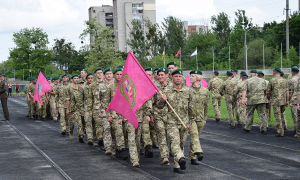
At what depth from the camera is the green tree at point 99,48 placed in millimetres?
60031

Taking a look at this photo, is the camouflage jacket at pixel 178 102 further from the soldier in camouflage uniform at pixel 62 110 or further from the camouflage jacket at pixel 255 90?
the soldier in camouflage uniform at pixel 62 110

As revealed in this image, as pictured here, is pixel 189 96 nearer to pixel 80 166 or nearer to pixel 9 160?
pixel 80 166

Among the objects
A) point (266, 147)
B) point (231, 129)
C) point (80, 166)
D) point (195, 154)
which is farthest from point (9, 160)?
point (231, 129)

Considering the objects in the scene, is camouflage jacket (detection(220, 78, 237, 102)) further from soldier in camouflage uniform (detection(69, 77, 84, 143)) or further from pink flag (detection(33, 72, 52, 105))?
pink flag (detection(33, 72, 52, 105))

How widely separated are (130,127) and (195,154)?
4.78 feet

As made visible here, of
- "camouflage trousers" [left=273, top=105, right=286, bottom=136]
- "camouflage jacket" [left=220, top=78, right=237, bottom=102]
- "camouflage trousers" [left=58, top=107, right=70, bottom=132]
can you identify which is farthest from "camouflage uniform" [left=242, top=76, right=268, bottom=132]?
"camouflage trousers" [left=58, top=107, right=70, bottom=132]

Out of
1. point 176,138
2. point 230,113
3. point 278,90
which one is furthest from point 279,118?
point 176,138

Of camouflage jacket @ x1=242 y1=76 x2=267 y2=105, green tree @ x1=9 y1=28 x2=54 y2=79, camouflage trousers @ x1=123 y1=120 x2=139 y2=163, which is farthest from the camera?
green tree @ x1=9 y1=28 x2=54 y2=79

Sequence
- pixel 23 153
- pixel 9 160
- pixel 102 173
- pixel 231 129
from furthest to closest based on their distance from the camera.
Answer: pixel 231 129 < pixel 23 153 < pixel 9 160 < pixel 102 173

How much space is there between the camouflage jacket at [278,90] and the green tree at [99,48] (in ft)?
150

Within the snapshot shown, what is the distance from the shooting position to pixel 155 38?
92.1m

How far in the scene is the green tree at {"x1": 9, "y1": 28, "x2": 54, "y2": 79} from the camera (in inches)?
3942

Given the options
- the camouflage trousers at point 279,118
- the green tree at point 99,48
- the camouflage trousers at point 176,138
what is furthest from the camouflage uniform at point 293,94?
the green tree at point 99,48

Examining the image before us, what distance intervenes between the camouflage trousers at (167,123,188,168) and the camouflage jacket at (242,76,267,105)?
6.38 metres
